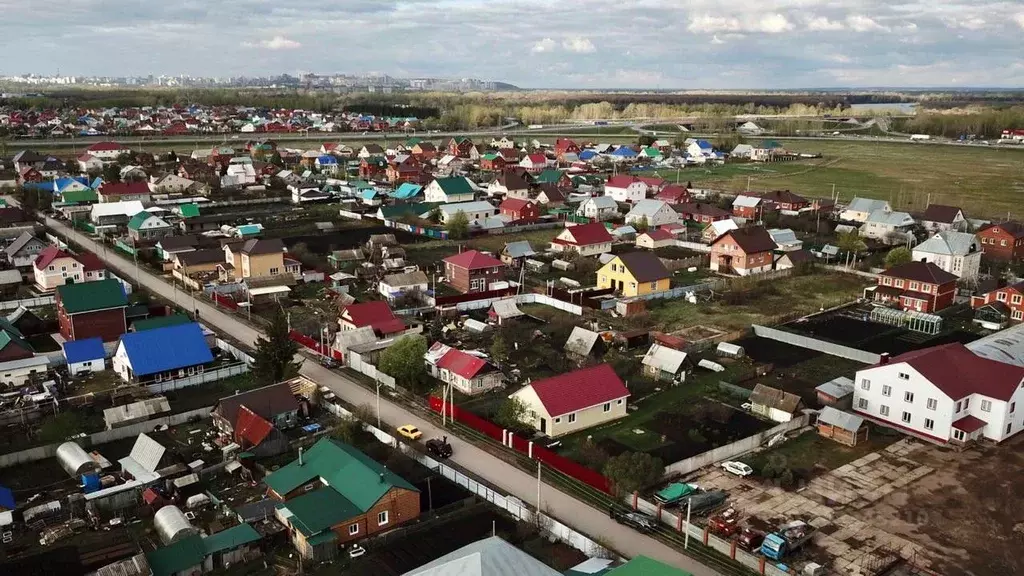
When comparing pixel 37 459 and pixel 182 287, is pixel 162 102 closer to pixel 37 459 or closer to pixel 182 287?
pixel 182 287

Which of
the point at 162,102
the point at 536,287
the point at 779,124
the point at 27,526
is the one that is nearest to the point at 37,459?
the point at 27,526

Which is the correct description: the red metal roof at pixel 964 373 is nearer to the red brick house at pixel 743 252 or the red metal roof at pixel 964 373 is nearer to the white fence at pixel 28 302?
the red brick house at pixel 743 252

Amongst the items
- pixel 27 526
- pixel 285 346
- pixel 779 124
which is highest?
pixel 779 124

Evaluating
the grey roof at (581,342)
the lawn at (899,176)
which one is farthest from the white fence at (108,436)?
the lawn at (899,176)

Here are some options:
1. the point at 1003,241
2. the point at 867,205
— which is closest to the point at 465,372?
the point at 1003,241

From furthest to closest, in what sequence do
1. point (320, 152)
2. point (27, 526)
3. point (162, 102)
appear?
point (162, 102) → point (320, 152) → point (27, 526)

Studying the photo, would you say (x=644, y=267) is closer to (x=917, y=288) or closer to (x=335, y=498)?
(x=917, y=288)

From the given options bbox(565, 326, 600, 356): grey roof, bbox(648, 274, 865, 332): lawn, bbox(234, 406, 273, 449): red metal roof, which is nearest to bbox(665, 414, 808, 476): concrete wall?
bbox(565, 326, 600, 356): grey roof
